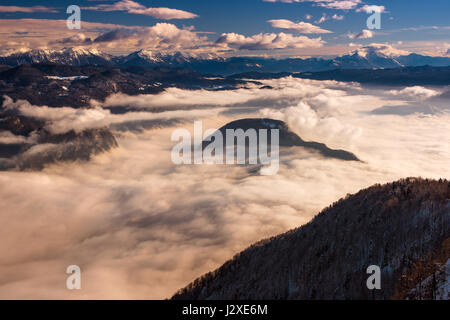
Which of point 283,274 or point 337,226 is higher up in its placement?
point 337,226

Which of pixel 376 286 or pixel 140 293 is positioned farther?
pixel 140 293

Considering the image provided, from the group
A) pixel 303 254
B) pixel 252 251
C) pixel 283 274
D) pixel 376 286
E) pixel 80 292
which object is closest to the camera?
pixel 376 286

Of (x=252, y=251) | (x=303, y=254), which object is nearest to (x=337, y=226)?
(x=303, y=254)

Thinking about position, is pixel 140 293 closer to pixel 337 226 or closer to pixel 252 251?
pixel 252 251
